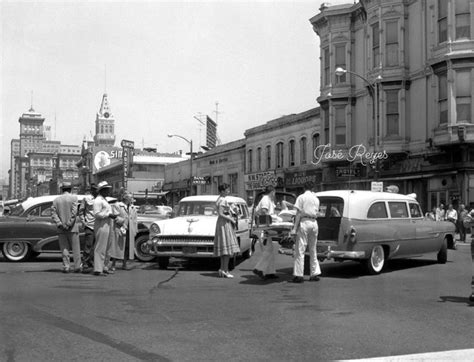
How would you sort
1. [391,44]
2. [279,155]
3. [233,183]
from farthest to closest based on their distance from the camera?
1. [233,183]
2. [279,155]
3. [391,44]

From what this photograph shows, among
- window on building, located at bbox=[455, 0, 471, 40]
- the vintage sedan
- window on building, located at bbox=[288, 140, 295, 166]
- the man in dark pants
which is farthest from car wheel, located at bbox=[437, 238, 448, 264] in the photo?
window on building, located at bbox=[288, 140, 295, 166]

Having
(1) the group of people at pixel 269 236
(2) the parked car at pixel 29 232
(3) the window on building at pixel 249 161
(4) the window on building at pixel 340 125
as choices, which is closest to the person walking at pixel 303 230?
(1) the group of people at pixel 269 236

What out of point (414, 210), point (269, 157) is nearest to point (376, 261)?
point (414, 210)

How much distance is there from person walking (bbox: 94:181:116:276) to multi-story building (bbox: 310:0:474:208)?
1727cm

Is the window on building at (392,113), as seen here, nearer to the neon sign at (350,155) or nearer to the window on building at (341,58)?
the neon sign at (350,155)

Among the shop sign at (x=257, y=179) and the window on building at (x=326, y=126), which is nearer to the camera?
the window on building at (x=326, y=126)

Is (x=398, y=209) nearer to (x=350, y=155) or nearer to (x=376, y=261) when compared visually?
(x=376, y=261)

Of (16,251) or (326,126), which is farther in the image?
(326,126)

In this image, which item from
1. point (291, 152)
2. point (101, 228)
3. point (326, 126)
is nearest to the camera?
point (101, 228)

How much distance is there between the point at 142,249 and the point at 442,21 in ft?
64.3

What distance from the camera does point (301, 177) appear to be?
132ft

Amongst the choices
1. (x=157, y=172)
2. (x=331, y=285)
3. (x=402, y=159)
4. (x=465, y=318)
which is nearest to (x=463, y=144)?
(x=402, y=159)

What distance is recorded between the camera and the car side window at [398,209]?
1239cm

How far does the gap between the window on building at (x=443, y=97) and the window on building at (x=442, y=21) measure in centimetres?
172
